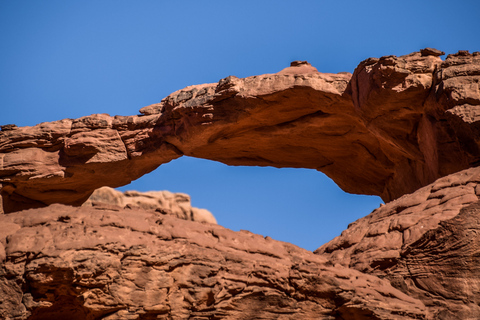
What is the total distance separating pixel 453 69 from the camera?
45.9 ft

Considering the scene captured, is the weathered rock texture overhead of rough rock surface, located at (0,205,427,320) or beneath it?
overhead

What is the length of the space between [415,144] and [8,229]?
9962 millimetres

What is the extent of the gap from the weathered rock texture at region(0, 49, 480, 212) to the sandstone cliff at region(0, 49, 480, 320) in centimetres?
4

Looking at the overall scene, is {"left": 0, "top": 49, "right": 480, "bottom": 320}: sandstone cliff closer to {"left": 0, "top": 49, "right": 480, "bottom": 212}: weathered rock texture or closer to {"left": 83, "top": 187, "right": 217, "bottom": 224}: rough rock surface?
{"left": 0, "top": 49, "right": 480, "bottom": 212}: weathered rock texture

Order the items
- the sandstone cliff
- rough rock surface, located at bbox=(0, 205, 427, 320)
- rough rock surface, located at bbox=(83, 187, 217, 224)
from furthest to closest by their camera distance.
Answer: rough rock surface, located at bbox=(83, 187, 217, 224) < the sandstone cliff < rough rock surface, located at bbox=(0, 205, 427, 320)

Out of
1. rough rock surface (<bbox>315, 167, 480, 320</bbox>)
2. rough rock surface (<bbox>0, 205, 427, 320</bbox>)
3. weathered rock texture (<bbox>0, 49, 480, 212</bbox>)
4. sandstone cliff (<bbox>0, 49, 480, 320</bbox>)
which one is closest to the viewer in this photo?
rough rock surface (<bbox>0, 205, 427, 320</bbox>)

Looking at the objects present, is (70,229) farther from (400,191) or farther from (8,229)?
(400,191)

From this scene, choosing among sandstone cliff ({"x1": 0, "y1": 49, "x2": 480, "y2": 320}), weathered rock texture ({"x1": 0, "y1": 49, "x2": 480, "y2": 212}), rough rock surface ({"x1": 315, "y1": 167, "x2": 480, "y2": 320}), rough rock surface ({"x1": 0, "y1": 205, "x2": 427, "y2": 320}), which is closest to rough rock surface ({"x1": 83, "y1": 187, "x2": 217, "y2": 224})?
weathered rock texture ({"x1": 0, "y1": 49, "x2": 480, "y2": 212})

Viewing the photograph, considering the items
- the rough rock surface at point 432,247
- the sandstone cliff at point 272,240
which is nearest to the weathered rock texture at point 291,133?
the sandstone cliff at point 272,240

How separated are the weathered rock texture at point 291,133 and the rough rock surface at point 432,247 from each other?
3.19 meters

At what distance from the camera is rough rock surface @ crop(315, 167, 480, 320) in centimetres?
927

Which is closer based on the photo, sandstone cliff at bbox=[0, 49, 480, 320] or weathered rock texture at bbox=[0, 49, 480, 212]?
sandstone cliff at bbox=[0, 49, 480, 320]

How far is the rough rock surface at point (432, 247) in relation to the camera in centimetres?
927

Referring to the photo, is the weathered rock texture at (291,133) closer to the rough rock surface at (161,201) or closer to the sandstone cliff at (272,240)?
the sandstone cliff at (272,240)
